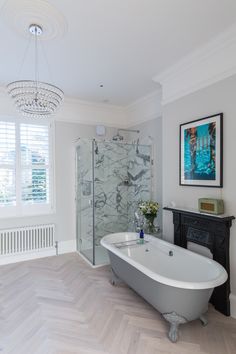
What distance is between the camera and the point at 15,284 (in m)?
3.09

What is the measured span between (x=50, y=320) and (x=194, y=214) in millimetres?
1928

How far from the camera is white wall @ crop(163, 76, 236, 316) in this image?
94.5 inches

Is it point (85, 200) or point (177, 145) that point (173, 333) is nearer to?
point (177, 145)

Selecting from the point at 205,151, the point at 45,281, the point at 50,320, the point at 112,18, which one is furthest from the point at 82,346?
the point at 112,18

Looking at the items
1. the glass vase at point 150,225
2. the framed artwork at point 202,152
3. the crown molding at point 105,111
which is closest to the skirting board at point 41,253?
the glass vase at point 150,225

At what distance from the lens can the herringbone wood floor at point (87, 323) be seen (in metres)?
1.96

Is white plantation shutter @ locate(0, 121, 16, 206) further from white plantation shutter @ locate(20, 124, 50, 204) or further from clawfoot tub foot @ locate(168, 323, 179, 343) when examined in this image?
clawfoot tub foot @ locate(168, 323, 179, 343)

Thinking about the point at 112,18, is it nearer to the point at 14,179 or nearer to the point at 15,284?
the point at 14,179

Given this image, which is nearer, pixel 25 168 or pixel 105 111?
pixel 25 168

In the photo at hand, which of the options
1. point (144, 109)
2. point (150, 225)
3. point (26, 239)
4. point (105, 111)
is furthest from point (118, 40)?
point (26, 239)

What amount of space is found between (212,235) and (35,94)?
2321mm

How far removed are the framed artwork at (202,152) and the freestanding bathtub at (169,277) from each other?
2.85 ft

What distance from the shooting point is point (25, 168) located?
13.0 feet

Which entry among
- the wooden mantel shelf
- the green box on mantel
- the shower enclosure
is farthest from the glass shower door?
the green box on mantel
